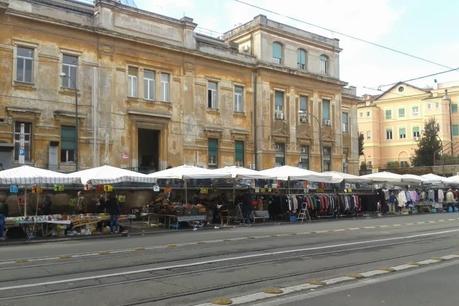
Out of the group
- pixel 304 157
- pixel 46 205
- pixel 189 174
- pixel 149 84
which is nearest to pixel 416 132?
pixel 304 157

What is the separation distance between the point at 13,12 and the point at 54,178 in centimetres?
1289

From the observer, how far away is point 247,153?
134 ft

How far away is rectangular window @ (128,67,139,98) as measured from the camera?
34750 mm

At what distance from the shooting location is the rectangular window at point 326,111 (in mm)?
47062

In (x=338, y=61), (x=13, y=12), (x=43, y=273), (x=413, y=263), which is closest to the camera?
(x=43, y=273)

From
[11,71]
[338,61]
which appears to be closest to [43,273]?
[11,71]

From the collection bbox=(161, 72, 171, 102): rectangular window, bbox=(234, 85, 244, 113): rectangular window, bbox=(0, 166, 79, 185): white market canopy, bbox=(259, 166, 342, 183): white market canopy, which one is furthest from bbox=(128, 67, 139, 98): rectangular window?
A: bbox=(0, 166, 79, 185): white market canopy

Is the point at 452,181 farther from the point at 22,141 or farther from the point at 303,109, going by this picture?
the point at 22,141

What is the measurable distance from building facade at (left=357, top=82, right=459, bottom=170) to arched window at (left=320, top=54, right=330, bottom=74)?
122ft

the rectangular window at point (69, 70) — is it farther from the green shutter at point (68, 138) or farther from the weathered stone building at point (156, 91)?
the green shutter at point (68, 138)

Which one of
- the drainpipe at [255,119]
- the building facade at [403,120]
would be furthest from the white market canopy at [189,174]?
the building facade at [403,120]

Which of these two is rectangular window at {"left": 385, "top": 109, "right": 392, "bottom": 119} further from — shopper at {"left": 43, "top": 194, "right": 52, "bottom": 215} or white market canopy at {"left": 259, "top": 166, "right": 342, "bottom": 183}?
shopper at {"left": 43, "top": 194, "right": 52, "bottom": 215}

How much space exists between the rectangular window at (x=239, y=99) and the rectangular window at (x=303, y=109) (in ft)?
19.7

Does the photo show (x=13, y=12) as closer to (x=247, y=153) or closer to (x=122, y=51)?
(x=122, y=51)
